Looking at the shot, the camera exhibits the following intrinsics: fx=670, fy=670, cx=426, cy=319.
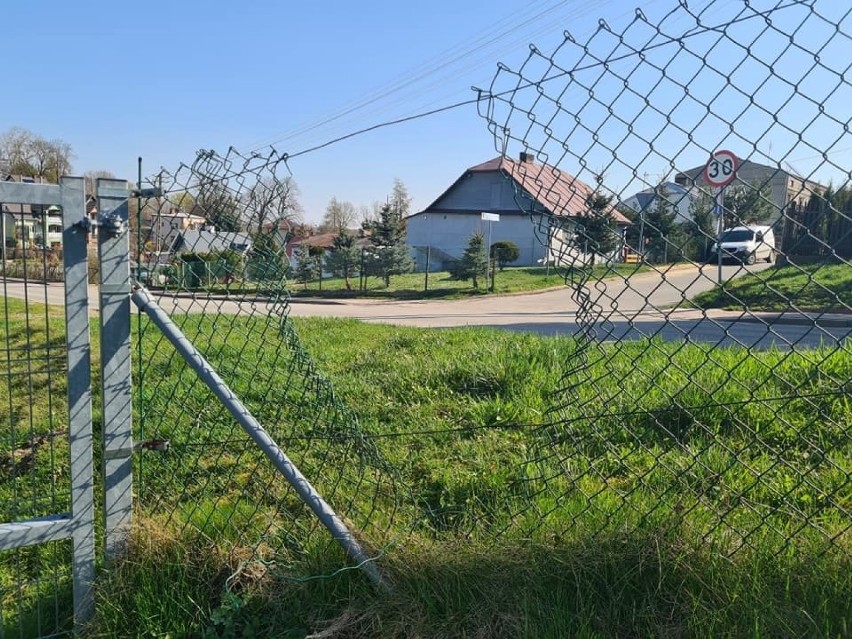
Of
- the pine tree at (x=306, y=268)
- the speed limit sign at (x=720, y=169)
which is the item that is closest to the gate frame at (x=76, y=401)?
the speed limit sign at (x=720, y=169)

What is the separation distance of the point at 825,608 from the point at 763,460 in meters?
1.22

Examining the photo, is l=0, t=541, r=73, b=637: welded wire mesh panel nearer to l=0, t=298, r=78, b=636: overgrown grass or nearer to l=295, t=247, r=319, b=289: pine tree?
l=0, t=298, r=78, b=636: overgrown grass

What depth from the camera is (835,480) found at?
8.61ft

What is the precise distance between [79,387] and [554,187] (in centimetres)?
181

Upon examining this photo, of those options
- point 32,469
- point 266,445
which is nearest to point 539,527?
point 266,445

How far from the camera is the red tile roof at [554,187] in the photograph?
7.15ft

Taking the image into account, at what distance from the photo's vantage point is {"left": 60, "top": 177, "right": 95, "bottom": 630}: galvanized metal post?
2.32 metres

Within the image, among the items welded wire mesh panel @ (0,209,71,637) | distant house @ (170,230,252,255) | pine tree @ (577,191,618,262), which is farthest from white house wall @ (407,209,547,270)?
pine tree @ (577,191,618,262)

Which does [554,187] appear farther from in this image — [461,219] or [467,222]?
[461,219]

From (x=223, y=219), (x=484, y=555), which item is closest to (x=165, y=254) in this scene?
(x=223, y=219)

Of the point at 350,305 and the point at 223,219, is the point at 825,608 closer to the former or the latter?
the point at 223,219

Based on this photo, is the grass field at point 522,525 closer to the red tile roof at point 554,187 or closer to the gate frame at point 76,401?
the gate frame at point 76,401

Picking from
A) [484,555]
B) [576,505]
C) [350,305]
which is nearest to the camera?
[484,555]

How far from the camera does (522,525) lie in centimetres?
243
